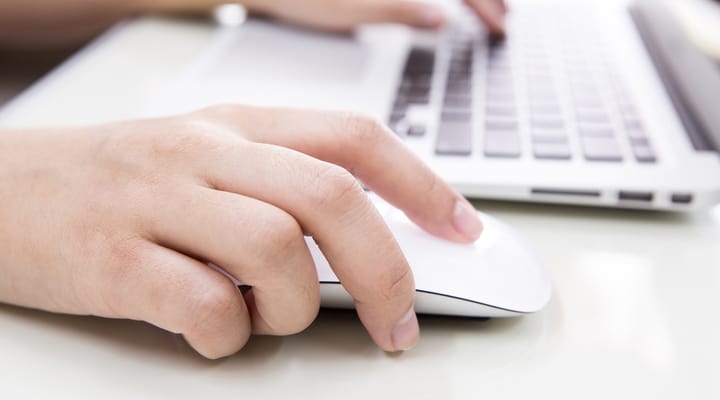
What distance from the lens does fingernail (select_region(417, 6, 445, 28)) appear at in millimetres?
736

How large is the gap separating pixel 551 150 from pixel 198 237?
274mm

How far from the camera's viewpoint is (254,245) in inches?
12.3

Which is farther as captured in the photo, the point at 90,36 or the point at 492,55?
the point at 90,36

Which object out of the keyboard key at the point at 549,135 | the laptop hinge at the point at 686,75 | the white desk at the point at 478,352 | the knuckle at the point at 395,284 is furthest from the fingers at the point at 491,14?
the knuckle at the point at 395,284

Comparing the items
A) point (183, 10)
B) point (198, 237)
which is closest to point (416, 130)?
point (198, 237)

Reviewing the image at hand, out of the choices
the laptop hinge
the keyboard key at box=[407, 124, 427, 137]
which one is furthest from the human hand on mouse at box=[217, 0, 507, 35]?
the keyboard key at box=[407, 124, 427, 137]

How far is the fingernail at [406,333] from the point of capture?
34 cm

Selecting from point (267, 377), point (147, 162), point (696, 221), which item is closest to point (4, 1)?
point (147, 162)

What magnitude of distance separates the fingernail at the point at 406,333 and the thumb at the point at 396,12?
469 millimetres

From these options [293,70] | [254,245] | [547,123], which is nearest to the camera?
[254,245]

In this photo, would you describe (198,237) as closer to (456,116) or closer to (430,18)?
(456,116)

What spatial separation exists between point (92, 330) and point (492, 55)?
0.48 meters

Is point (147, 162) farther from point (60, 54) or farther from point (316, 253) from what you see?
point (60, 54)

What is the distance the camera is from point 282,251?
315 millimetres
